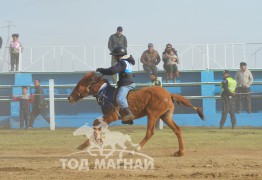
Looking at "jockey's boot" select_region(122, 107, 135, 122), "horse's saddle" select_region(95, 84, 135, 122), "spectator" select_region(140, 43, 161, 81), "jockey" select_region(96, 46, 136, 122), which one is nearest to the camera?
"jockey" select_region(96, 46, 136, 122)

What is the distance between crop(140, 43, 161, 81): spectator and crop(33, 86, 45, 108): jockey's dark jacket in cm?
444

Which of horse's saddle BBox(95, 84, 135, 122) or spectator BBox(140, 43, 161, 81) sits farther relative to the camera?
spectator BBox(140, 43, 161, 81)

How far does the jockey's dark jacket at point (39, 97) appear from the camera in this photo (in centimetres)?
2561

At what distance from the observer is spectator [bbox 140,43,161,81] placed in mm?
26345

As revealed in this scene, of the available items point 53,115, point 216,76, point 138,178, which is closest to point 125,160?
point 138,178

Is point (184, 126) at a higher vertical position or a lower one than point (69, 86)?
lower

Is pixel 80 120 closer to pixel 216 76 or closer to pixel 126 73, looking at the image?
pixel 216 76

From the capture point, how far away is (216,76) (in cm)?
2906

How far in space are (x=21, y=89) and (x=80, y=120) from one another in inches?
114

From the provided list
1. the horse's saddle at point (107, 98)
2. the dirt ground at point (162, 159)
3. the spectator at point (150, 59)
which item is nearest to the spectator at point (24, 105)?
the spectator at point (150, 59)

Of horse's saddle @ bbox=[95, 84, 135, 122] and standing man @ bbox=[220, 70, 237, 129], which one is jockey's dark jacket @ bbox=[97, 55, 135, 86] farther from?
standing man @ bbox=[220, 70, 237, 129]

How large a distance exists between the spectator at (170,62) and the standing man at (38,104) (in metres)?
5.39

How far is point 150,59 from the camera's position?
2659 cm

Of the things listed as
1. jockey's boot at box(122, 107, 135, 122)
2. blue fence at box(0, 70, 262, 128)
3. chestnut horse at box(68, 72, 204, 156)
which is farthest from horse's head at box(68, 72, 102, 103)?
blue fence at box(0, 70, 262, 128)
